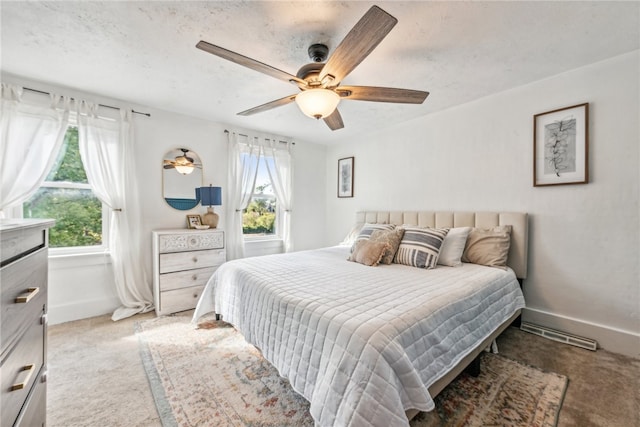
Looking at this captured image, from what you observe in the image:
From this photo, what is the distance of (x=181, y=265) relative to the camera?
115 inches

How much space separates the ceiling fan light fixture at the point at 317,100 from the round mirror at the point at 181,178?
2.25 m

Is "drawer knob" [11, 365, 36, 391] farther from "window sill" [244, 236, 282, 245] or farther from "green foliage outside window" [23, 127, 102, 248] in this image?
"window sill" [244, 236, 282, 245]

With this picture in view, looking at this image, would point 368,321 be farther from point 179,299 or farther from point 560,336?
point 179,299

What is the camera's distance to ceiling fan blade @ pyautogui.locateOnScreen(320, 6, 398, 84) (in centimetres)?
123

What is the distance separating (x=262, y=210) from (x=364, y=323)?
3199 millimetres

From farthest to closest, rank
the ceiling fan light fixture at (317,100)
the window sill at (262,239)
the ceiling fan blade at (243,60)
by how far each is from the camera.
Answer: the window sill at (262,239), the ceiling fan light fixture at (317,100), the ceiling fan blade at (243,60)

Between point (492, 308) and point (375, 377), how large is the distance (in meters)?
1.33

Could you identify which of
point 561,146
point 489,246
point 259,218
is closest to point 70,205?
point 259,218

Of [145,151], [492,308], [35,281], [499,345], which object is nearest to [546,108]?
[492,308]

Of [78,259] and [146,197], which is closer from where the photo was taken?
[78,259]

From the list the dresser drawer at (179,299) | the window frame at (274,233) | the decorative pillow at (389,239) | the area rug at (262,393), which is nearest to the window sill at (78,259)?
the dresser drawer at (179,299)

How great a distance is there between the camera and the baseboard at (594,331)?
2.05 m

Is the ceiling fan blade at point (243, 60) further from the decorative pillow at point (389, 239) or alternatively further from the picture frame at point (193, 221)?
the picture frame at point (193, 221)

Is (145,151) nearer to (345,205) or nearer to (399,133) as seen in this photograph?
(345,205)
